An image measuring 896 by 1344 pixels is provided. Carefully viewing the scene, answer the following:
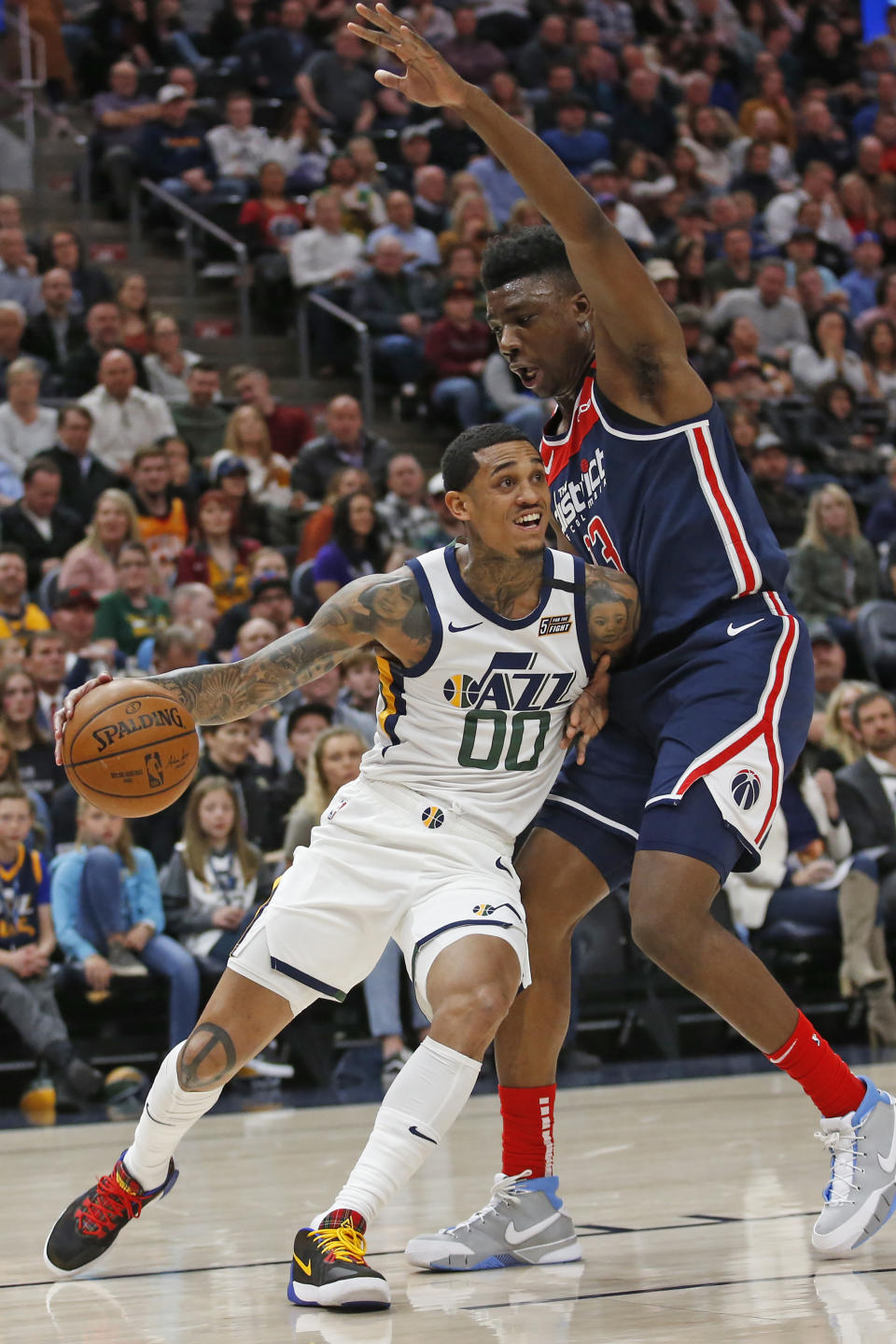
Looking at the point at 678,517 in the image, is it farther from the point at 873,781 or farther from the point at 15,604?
the point at 15,604

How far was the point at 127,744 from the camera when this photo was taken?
369 centimetres

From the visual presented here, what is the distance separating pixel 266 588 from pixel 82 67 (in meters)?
6.37

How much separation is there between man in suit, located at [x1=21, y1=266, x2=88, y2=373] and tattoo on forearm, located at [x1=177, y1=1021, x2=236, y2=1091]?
7981 millimetres

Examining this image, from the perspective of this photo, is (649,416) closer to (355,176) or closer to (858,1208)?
(858,1208)

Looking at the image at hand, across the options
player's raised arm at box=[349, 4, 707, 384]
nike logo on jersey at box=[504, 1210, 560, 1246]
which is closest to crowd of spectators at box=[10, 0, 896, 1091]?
nike logo on jersey at box=[504, 1210, 560, 1246]

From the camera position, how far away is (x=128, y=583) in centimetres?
927

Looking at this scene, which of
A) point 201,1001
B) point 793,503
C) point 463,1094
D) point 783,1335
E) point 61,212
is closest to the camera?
point 783,1335

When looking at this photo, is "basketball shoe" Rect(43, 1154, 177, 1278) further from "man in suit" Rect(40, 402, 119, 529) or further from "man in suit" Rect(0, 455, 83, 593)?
"man in suit" Rect(40, 402, 119, 529)

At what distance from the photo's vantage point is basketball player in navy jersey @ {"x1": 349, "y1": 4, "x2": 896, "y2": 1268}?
148 inches

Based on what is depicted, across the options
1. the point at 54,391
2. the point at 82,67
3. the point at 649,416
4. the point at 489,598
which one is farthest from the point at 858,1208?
the point at 82,67

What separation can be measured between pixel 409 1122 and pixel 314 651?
98cm

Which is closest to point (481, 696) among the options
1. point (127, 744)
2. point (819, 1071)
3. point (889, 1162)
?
point (127, 744)

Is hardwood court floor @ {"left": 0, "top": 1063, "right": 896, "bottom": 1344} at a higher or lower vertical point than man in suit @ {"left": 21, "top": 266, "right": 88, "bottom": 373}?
lower

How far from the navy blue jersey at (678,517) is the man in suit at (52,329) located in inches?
303
